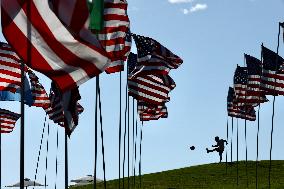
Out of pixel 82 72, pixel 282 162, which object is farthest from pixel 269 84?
pixel 282 162

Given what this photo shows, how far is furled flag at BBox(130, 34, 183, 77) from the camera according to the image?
33844mm

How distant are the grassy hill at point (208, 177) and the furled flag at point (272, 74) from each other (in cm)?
1671

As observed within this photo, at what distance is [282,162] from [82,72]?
69262 millimetres

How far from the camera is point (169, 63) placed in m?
34.3

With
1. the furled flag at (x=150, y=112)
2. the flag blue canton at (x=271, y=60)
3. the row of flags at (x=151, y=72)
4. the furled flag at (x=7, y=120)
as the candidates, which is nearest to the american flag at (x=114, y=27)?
the row of flags at (x=151, y=72)

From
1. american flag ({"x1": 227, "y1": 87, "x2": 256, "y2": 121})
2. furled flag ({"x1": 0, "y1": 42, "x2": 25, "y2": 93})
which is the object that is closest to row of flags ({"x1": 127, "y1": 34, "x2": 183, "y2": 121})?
furled flag ({"x1": 0, "y1": 42, "x2": 25, "y2": 93})

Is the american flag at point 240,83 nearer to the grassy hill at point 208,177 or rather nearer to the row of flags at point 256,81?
the row of flags at point 256,81

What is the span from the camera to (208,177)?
227 feet

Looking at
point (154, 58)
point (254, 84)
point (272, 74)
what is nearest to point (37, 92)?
point (154, 58)

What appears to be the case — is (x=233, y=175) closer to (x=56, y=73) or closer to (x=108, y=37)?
(x=108, y=37)

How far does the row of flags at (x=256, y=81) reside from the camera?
3978 centimetres

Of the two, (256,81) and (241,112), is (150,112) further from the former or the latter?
(241,112)

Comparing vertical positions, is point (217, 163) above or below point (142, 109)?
below

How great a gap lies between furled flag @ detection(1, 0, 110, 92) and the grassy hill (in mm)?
42416
